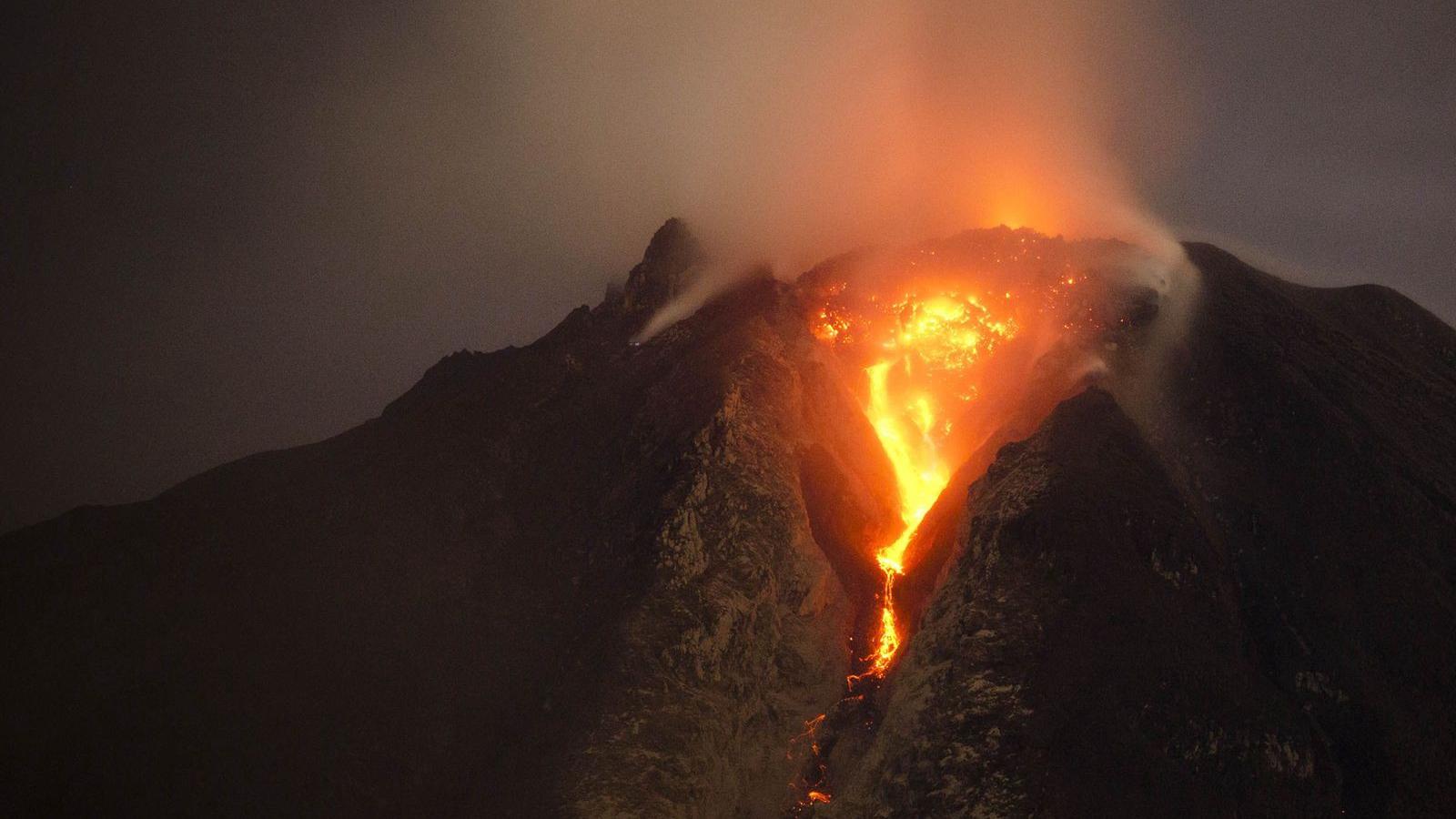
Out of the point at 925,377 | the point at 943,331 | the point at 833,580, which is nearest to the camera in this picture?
the point at 833,580

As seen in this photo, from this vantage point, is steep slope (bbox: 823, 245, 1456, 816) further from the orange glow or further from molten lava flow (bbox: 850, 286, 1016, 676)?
molten lava flow (bbox: 850, 286, 1016, 676)

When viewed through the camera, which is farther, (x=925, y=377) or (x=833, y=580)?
(x=925, y=377)

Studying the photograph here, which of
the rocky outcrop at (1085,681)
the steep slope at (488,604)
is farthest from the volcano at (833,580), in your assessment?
the steep slope at (488,604)

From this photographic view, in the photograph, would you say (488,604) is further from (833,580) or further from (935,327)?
(935,327)

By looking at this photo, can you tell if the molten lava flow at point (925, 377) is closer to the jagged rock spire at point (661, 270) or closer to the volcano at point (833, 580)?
the volcano at point (833, 580)

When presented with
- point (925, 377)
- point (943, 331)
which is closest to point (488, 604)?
point (925, 377)

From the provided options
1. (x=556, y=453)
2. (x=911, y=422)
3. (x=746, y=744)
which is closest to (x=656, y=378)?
(x=556, y=453)

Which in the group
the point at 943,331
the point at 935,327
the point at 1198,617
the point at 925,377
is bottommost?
the point at 1198,617
